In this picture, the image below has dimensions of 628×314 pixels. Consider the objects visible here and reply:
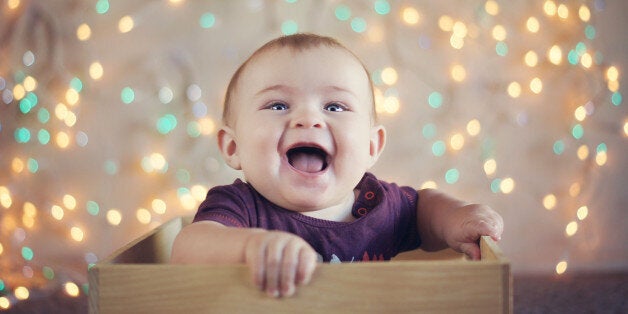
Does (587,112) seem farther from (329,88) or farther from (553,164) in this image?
(329,88)

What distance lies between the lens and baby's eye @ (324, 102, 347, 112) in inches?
35.8

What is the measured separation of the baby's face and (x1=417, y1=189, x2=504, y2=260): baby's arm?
148 millimetres

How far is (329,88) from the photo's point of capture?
0.90 m

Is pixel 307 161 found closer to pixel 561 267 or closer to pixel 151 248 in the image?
pixel 151 248

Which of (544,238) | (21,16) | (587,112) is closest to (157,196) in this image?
(21,16)

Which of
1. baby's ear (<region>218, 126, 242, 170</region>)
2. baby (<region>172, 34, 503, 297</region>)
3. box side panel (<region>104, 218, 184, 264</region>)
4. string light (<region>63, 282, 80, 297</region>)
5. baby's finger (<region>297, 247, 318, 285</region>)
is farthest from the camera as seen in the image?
string light (<region>63, 282, 80, 297</region>)

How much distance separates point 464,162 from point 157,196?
0.79m

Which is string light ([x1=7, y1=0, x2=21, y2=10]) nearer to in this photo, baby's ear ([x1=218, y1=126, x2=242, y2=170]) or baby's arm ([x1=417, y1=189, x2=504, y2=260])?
baby's ear ([x1=218, y1=126, x2=242, y2=170])

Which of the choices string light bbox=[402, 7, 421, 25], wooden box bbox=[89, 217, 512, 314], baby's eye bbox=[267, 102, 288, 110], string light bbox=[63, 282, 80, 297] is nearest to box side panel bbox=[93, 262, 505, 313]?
wooden box bbox=[89, 217, 512, 314]

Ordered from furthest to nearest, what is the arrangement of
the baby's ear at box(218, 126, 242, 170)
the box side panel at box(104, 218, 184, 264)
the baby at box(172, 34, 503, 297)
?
the baby's ear at box(218, 126, 242, 170), the baby at box(172, 34, 503, 297), the box side panel at box(104, 218, 184, 264)

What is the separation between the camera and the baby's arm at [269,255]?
2.00 ft

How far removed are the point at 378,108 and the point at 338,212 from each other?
676 mm

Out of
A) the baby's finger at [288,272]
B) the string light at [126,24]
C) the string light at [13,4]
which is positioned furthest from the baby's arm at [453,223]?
the string light at [13,4]

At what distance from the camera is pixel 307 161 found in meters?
0.90
